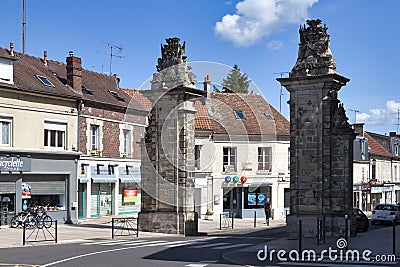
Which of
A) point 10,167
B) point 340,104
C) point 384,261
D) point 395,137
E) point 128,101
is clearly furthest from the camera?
point 395,137

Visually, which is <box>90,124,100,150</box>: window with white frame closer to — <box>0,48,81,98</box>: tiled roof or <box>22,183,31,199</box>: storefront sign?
<box>0,48,81,98</box>: tiled roof

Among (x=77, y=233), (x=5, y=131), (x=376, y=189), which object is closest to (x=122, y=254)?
(x=77, y=233)

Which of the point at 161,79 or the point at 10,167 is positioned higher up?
the point at 161,79

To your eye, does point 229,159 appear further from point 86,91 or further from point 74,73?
point 74,73

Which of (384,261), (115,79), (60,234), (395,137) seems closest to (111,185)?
(115,79)

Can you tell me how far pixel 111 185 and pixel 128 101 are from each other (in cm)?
556

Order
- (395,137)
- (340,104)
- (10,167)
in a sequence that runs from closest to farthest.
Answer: (340,104), (10,167), (395,137)

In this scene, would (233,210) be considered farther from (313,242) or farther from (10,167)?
(313,242)

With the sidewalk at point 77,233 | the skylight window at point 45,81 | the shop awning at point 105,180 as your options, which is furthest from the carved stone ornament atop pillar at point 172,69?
the shop awning at point 105,180

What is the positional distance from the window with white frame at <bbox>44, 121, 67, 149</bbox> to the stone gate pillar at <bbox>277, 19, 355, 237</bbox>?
13342mm

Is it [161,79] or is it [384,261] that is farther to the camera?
[161,79]

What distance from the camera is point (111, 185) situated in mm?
33406

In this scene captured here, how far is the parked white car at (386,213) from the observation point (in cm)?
3288

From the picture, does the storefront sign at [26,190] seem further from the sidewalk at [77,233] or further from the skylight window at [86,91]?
the skylight window at [86,91]
